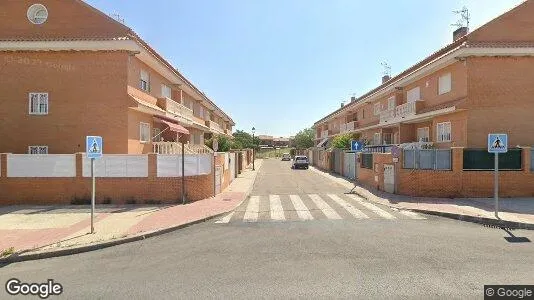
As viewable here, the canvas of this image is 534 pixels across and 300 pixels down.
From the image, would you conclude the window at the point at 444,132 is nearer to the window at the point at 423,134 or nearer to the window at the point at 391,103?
the window at the point at 423,134

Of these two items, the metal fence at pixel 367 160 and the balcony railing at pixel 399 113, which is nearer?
the metal fence at pixel 367 160

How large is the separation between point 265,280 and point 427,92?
68.0ft

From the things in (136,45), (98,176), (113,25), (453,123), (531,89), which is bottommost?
(98,176)

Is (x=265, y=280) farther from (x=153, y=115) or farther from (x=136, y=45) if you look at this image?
(x=153, y=115)

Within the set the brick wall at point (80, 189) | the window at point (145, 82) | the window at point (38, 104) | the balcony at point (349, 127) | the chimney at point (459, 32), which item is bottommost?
the brick wall at point (80, 189)

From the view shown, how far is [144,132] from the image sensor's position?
18891mm

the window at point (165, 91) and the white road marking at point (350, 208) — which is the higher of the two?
the window at point (165, 91)

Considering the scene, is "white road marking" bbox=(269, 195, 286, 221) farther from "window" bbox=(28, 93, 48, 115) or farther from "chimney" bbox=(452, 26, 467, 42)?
"chimney" bbox=(452, 26, 467, 42)

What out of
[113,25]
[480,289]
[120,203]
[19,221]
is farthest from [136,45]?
[480,289]

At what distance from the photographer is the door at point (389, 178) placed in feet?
57.0

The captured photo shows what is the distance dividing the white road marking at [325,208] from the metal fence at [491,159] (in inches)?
257

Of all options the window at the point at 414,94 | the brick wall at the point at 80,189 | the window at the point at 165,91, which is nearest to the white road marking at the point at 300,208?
the brick wall at the point at 80,189

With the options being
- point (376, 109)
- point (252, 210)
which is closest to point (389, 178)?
point (252, 210)

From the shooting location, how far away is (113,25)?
1653cm
